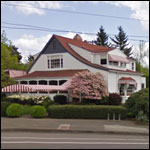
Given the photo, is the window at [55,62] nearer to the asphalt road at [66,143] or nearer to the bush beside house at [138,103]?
the bush beside house at [138,103]

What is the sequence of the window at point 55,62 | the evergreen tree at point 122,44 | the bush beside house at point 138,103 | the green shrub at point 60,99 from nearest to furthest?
the bush beside house at point 138,103 → the green shrub at point 60,99 → the window at point 55,62 → the evergreen tree at point 122,44

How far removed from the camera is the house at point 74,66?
26.2 metres

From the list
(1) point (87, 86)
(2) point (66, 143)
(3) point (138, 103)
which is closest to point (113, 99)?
(1) point (87, 86)

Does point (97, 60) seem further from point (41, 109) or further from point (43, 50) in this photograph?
point (41, 109)

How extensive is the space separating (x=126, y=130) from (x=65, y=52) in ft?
52.5

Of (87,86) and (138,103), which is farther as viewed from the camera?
(87,86)

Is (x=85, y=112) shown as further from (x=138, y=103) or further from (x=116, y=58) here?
(x=116, y=58)

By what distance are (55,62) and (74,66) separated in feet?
8.54

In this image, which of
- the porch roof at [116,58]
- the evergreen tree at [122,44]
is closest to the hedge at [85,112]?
the porch roof at [116,58]

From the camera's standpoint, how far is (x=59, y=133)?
12367 millimetres

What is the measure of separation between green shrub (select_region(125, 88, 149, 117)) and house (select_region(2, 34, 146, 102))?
27.8ft

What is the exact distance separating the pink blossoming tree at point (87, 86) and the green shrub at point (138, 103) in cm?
530

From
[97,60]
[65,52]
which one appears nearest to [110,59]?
[97,60]

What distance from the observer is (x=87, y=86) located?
22.2 m
